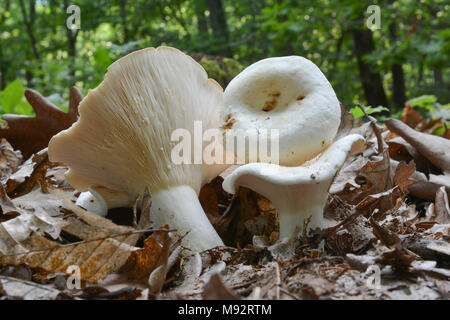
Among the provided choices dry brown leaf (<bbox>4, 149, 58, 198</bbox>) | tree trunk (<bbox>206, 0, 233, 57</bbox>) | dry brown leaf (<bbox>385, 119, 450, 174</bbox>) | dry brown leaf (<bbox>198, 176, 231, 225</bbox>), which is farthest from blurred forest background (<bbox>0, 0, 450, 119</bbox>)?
dry brown leaf (<bbox>198, 176, 231, 225</bbox>)

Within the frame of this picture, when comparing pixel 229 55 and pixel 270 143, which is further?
pixel 229 55

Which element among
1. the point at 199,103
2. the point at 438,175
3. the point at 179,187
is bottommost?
the point at 438,175

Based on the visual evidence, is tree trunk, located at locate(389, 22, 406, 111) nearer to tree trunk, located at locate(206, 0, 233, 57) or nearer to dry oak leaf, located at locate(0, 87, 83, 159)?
tree trunk, located at locate(206, 0, 233, 57)

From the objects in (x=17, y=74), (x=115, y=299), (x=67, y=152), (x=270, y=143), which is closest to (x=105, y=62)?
(x=67, y=152)

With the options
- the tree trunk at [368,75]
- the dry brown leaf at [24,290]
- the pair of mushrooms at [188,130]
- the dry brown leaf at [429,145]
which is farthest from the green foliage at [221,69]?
the tree trunk at [368,75]

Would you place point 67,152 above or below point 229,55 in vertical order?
below

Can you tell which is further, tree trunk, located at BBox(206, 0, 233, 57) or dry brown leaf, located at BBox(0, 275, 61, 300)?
tree trunk, located at BBox(206, 0, 233, 57)
